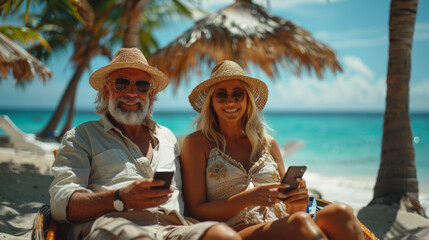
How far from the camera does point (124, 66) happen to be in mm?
2600

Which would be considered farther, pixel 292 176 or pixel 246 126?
pixel 246 126

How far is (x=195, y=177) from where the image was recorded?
8.21 ft

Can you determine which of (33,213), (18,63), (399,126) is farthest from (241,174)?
(18,63)

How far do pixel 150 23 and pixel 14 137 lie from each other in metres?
9.16

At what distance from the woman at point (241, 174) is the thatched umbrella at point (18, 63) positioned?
401cm

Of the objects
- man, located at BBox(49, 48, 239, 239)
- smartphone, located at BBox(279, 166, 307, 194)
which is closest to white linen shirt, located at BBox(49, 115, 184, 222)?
man, located at BBox(49, 48, 239, 239)

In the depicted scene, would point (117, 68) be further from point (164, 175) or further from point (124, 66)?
point (164, 175)

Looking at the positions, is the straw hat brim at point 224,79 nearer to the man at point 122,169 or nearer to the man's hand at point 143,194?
the man at point 122,169

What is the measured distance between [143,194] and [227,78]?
1216mm

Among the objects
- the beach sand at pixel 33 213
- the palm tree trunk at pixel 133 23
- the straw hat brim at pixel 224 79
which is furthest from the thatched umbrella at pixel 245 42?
the straw hat brim at pixel 224 79

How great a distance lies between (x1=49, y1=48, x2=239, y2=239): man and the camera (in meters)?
1.96

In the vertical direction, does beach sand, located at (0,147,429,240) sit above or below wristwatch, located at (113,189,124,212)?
below

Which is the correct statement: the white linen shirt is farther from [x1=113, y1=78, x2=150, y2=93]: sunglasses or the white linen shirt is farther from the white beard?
[x1=113, y1=78, x2=150, y2=93]: sunglasses

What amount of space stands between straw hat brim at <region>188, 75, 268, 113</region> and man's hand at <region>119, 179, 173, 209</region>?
114cm
